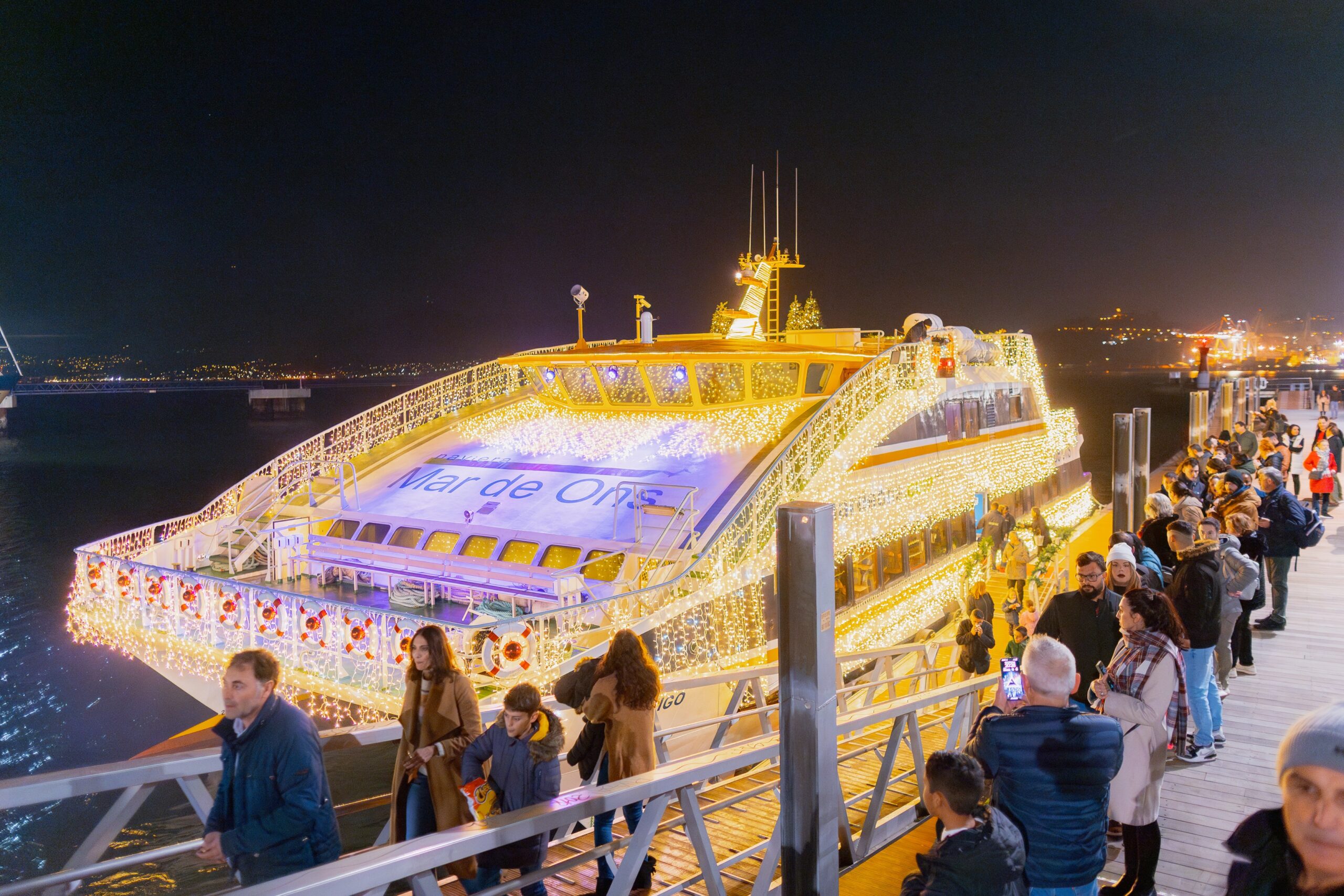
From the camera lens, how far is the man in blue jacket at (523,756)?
418 centimetres

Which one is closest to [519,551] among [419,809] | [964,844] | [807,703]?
[419,809]

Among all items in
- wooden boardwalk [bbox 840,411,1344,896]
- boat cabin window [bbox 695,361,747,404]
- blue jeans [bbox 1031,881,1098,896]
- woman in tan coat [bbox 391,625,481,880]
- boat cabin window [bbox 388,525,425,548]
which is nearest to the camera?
blue jeans [bbox 1031,881,1098,896]

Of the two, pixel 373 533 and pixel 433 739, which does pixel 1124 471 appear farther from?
pixel 433 739

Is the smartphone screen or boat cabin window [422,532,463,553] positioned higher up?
the smartphone screen

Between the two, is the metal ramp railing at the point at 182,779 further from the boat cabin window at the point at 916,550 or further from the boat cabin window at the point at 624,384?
the boat cabin window at the point at 624,384

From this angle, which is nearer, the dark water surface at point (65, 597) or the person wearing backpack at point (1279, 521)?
the person wearing backpack at point (1279, 521)

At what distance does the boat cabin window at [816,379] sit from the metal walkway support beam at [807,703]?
8.47 metres

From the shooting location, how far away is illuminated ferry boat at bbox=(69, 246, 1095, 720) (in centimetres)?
876

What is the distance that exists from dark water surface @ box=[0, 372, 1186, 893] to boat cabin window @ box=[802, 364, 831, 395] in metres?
7.92

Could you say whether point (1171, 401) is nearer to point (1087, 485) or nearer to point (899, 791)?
point (1087, 485)

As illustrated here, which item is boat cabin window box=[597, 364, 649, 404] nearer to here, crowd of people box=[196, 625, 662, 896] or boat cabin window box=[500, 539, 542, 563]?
boat cabin window box=[500, 539, 542, 563]

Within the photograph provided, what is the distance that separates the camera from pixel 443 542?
36.7 ft

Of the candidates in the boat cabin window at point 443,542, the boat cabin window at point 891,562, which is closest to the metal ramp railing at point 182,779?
the boat cabin window at point 891,562

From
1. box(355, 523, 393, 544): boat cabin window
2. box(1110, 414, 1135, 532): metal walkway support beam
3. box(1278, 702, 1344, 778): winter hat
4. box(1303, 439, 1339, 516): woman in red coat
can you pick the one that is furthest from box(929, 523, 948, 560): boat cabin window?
box(1278, 702, 1344, 778): winter hat
